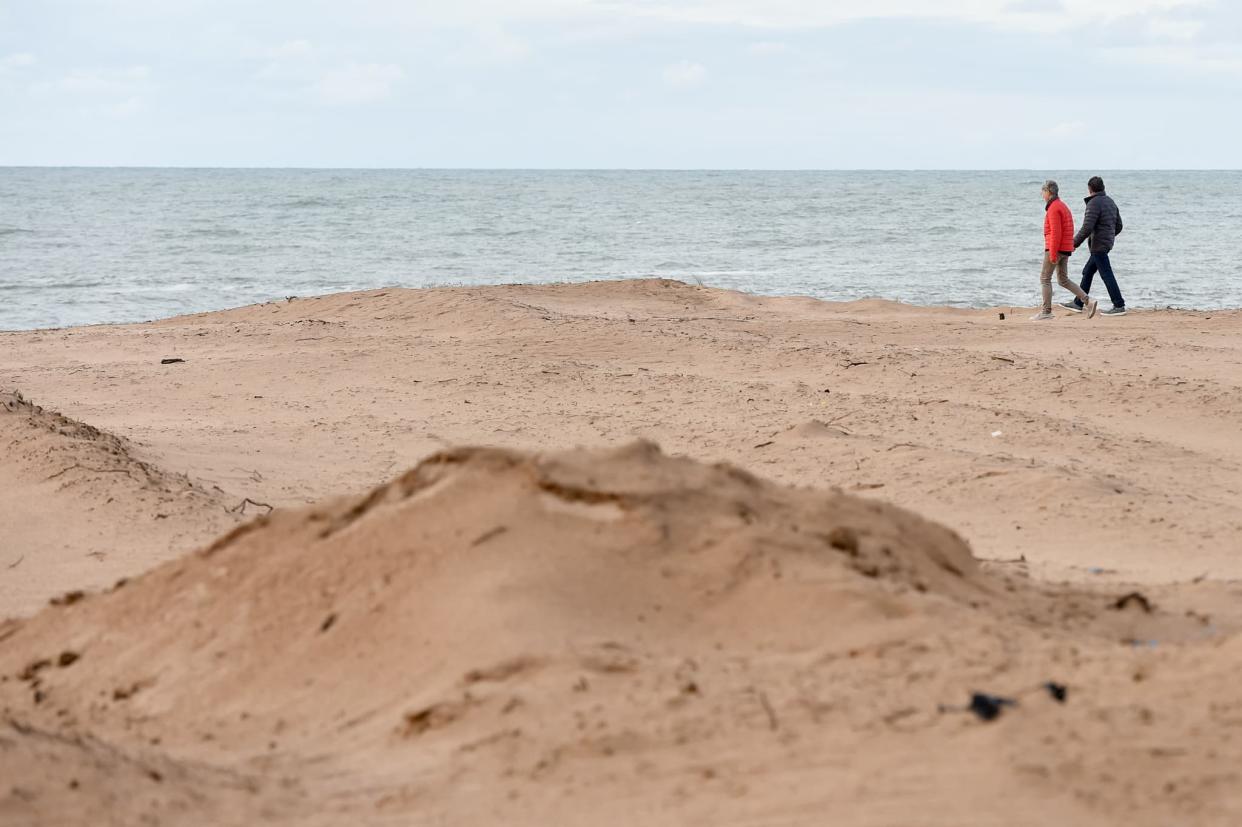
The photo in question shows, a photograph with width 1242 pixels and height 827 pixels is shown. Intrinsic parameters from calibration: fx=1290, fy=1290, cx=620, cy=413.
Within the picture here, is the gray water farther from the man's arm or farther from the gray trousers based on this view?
the gray trousers

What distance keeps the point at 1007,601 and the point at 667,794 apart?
1.95 meters

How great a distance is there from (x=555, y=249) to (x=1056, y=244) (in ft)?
68.3

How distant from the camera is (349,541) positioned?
4.64 meters

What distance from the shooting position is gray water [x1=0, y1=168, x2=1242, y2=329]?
77.2 feet

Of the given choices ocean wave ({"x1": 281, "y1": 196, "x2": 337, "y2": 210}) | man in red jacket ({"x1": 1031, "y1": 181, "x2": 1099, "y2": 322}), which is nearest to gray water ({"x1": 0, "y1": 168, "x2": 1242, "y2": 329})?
ocean wave ({"x1": 281, "y1": 196, "x2": 337, "y2": 210})

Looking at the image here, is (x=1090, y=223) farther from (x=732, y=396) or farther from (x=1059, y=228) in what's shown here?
(x=732, y=396)

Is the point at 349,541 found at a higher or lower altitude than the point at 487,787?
higher

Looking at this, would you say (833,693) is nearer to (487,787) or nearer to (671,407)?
(487,787)

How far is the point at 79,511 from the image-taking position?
7734 mm

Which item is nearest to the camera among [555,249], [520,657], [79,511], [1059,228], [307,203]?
[520,657]

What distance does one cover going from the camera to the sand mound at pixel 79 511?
680cm

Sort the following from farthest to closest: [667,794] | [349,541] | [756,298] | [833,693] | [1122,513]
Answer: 1. [756,298]
2. [1122,513]
3. [349,541]
4. [833,693]
5. [667,794]

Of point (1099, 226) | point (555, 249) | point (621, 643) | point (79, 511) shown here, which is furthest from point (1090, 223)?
point (555, 249)

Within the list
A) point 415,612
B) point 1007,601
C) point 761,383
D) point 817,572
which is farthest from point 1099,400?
point 415,612
